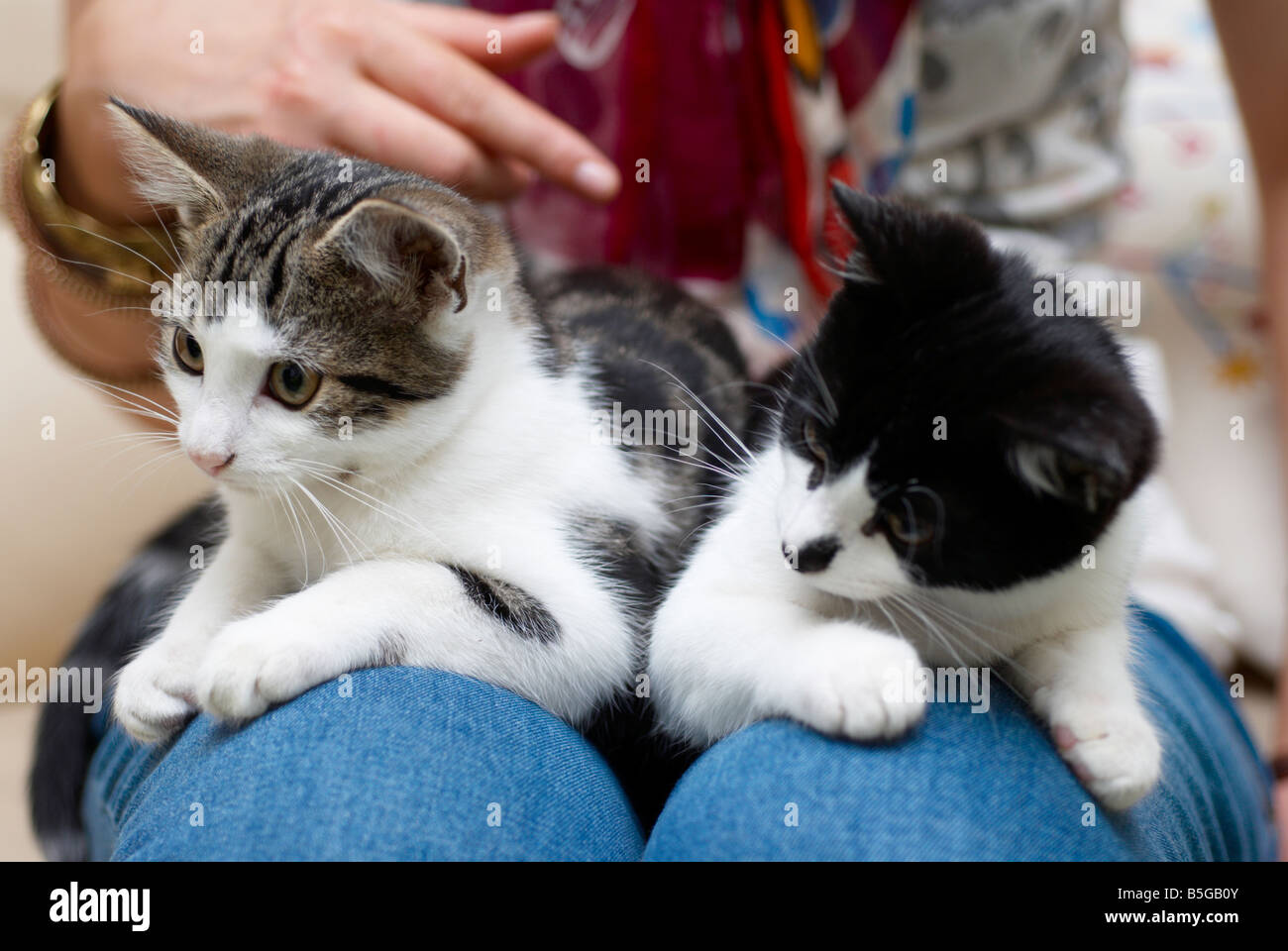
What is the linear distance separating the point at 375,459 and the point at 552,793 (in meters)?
0.37

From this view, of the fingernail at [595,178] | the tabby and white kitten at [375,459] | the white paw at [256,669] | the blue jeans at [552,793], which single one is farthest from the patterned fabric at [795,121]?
the white paw at [256,669]

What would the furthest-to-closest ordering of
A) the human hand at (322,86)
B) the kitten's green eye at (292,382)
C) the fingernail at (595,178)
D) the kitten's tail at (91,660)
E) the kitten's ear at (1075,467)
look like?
the fingernail at (595,178), the human hand at (322,86), the kitten's tail at (91,660), the kitten's green eye at (292,382), the kitten's ear at (1075,467)

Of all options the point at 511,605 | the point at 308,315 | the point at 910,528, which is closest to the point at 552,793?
the point at 511,605

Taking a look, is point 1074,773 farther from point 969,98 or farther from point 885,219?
point 969,98

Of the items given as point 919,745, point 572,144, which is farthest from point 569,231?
point 919,745

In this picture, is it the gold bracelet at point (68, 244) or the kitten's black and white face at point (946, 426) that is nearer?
the kitten's black and white face at point (946, 426)

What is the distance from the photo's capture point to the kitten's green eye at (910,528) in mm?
792

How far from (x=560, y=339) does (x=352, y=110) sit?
427 mm

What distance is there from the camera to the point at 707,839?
0.75m

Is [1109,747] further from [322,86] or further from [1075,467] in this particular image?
→ [322,86]

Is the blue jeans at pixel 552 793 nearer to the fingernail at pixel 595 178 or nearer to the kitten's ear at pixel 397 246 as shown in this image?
the kitten's ear at pixel 397 246

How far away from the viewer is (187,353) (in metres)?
0.94

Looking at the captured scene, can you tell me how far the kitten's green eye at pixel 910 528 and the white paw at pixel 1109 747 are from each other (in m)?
0.22
